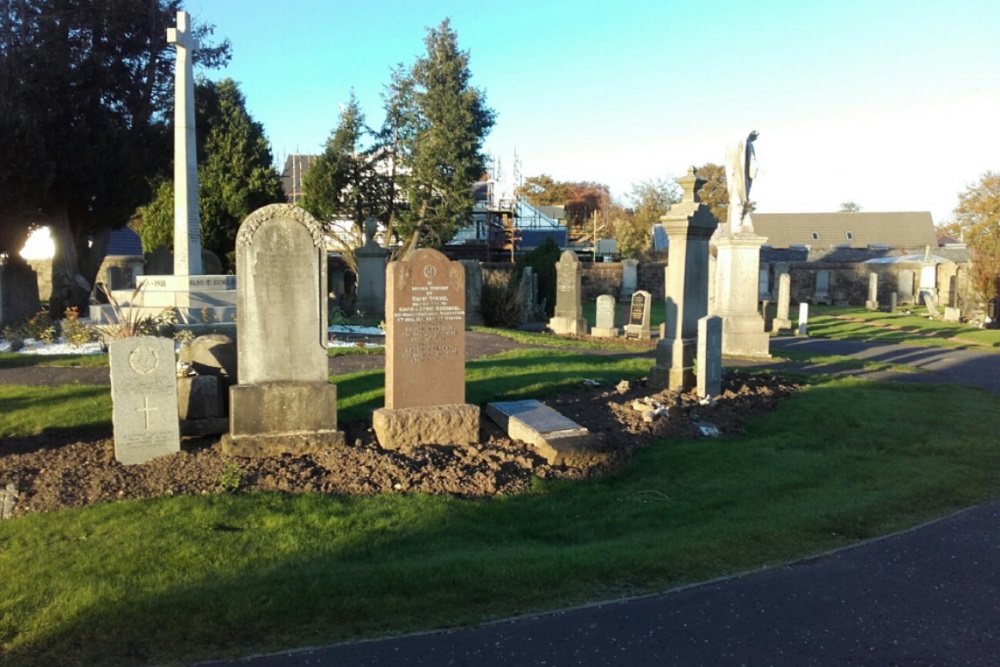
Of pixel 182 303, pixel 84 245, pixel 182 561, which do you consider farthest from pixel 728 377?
pixel 84 245

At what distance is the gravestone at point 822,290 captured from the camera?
41.6 meters

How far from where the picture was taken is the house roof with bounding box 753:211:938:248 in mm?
67188

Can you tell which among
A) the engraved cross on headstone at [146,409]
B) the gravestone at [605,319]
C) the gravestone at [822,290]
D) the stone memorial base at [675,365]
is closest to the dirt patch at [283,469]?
the engraved cross on headstone at [146,409]

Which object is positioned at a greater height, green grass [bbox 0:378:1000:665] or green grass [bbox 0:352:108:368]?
green grass [bbox 0:352:108:368]

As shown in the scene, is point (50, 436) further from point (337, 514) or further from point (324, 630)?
point (324, 630)

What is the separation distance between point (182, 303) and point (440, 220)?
19.5 metres

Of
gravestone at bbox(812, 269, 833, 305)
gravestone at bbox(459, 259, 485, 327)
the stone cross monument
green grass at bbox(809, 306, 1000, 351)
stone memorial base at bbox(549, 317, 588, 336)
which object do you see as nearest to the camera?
the stone cross monument

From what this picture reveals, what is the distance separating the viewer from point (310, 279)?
302 inches

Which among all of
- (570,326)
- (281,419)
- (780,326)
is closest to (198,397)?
(281,419)

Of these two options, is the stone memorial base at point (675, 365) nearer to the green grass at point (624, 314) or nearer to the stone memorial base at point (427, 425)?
the stone memorial base at point (427, 425)

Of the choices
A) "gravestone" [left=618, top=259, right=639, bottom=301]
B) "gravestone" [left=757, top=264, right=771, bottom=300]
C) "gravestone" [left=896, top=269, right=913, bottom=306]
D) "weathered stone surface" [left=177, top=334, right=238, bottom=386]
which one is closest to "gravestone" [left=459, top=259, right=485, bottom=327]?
"weathered stone surface" [left=177, top=334, right=238, bottom=386]

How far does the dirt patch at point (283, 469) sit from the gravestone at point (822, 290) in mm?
36703

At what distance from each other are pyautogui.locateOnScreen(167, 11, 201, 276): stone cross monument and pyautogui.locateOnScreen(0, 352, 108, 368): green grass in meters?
4.56

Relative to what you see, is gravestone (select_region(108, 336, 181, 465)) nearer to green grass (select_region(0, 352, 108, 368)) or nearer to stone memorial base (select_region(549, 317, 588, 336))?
green grass (select_region(0, 352, 108, 368))
